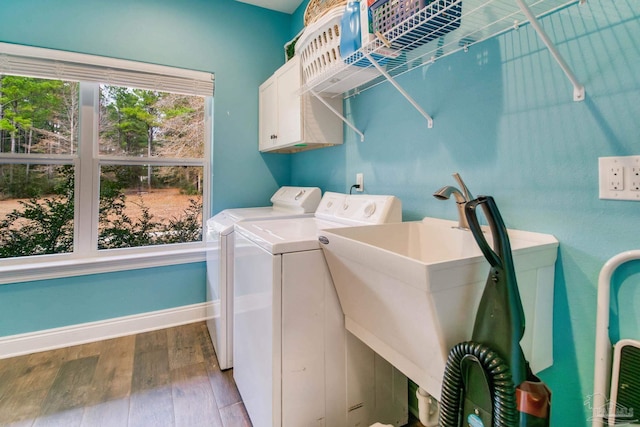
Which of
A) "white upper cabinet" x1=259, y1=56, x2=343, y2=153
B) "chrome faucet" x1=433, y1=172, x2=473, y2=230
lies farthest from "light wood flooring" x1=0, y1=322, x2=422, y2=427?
"white upper cabinet" x1=259, y1=56, x2=343, y2=153

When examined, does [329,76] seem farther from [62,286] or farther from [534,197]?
[62,286]

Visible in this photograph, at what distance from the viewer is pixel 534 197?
1.05 metres

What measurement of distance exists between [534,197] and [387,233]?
55 centimetres

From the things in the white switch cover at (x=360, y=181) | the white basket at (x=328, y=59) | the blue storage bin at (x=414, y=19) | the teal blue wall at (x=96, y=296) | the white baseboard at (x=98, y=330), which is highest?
the white basket at (x=328, y=59)

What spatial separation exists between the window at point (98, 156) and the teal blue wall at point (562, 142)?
6.87 feet

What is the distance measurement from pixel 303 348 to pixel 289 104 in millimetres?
1618

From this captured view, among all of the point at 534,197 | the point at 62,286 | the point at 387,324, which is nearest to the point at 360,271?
the point at 387,324

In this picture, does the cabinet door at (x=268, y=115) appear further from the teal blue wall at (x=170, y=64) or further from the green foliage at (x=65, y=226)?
the green foliage at (x=65, y=226)

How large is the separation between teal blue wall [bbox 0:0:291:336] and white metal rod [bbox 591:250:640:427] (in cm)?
242

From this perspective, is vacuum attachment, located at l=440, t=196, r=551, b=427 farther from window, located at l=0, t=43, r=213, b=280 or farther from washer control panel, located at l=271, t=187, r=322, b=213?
window, located at l=0, t=43, r=213, b=280

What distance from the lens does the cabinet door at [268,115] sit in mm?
2402

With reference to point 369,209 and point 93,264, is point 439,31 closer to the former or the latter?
point 369,209

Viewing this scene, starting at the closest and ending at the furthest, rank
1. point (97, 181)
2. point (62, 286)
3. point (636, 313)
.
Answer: point (636, 313)
point (62, 286)
point (97, 181)

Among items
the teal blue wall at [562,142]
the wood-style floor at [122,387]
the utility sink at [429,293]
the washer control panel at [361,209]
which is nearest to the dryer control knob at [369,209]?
the washer control panel at [361,209]
